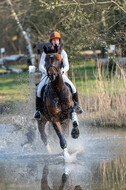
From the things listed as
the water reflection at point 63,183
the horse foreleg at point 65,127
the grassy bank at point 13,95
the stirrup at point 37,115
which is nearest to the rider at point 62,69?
the stirrup at point 37,115

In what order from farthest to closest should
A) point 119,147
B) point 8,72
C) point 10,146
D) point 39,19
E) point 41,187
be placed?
point 8,72
point 39,19
point 10,146
point 119,147
point 41,187

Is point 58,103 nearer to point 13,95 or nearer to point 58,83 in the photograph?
point 58,83

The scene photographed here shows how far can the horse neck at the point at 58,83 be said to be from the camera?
8.66 metres

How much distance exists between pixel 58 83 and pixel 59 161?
5.10ft

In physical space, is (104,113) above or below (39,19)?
below

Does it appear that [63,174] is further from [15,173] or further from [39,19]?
[39,19]

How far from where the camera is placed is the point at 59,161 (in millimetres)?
8852

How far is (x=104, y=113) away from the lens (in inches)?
496

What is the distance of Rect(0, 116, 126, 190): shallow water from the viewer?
7125mm

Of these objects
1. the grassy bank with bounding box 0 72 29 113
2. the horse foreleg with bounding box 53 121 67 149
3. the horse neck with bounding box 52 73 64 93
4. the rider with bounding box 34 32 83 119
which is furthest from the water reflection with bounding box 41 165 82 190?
the grassy bank with bounding box 0 72 29 113

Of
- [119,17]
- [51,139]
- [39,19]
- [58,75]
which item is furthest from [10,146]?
[39,19]

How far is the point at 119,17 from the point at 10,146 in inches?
232

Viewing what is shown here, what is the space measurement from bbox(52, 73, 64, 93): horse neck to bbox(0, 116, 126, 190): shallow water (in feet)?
4.75

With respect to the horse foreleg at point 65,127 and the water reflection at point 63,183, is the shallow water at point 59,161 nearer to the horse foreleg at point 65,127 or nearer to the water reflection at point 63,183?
the water reflection at point 63,183
